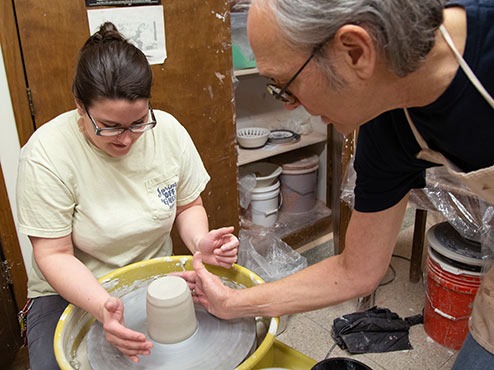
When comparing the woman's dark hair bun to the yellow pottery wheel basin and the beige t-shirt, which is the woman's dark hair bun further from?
the yellow pottery wheel basin

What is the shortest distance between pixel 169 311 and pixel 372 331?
44.9 inches

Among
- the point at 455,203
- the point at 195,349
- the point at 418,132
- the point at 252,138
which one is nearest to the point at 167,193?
the point at 195,349

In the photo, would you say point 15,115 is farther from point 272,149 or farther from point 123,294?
point 272,149

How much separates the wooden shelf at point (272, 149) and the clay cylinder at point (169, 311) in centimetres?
116

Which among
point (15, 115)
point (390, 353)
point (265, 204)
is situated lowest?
point (390, 353)

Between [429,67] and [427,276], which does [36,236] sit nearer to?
[429,67]

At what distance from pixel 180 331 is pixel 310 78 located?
25.9 inches

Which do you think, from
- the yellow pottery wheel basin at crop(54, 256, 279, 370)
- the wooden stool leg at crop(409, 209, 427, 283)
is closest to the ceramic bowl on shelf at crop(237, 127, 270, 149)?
the wooden stool leg at crop(409, 209, 427, 283)

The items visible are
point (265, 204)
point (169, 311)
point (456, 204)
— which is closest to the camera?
point (169, 311)

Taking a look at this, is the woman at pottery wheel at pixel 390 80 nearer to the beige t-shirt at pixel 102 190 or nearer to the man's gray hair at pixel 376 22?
the man's gray hair at pixel 376 22

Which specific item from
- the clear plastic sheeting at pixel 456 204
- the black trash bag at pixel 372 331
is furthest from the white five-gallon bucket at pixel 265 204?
the clear plastic sheeting at pixel 456 204

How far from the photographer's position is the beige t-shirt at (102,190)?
111cm

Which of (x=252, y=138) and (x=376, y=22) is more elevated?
(x=376, y=22)

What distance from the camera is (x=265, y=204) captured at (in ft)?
8.09
